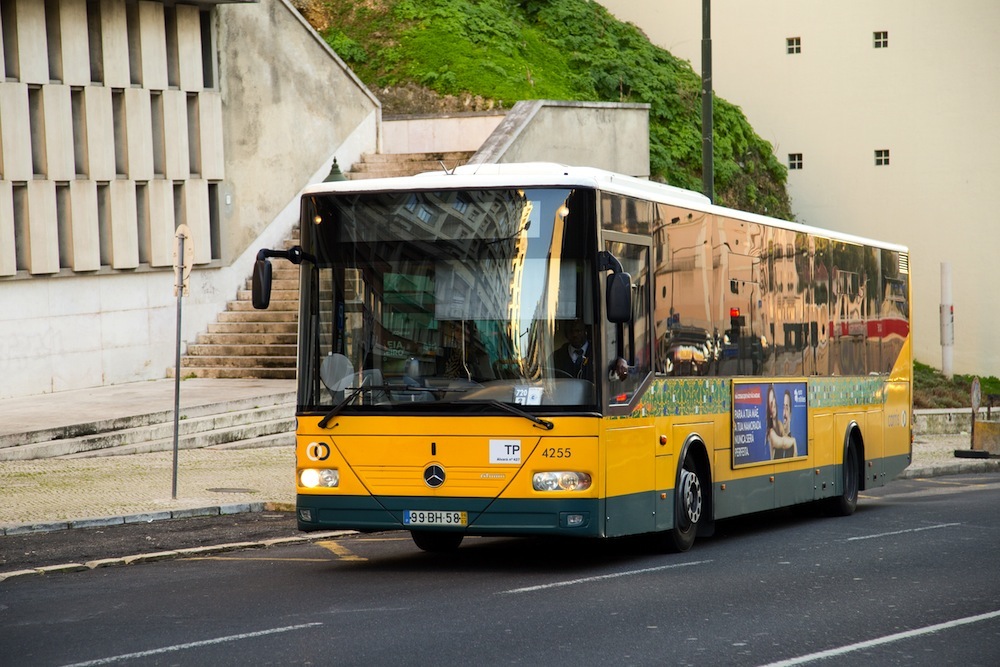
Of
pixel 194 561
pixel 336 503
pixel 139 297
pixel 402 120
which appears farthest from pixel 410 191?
pixel 402 120

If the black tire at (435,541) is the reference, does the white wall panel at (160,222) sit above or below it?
above

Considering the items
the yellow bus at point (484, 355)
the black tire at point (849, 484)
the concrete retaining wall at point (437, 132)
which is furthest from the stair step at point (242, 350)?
the yellow bus at point (484, 355)

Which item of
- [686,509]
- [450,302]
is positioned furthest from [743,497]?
[450,302]

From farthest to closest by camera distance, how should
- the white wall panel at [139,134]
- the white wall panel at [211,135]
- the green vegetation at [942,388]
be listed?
the green vegetation at [942,388] → the white wall panel at [211,135] → the white wall panel at [139,134]

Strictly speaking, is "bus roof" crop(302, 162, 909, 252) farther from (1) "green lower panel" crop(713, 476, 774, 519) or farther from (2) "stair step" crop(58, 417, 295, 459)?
(2) "stair step" crop(58, 417, 295, 459)

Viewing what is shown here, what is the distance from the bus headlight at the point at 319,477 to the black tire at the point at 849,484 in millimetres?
7983

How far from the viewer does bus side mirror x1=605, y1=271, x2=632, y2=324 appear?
11.5 meters

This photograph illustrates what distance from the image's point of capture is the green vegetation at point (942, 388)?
40750 mm

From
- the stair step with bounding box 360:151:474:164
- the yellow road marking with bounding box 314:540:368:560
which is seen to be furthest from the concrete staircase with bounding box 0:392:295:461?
the stair step with bounding box 360:151:474:164

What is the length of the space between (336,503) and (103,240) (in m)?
15.7

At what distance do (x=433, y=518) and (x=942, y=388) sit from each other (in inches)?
1284

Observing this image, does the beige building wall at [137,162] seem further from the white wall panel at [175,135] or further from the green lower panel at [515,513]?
the green lower panel at [515,513]

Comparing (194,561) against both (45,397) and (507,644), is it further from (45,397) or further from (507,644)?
(45,397)

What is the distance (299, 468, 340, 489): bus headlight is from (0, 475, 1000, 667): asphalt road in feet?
2.31
